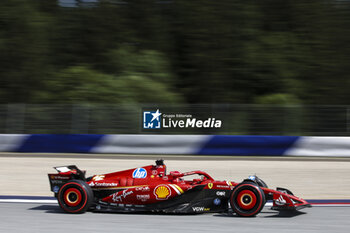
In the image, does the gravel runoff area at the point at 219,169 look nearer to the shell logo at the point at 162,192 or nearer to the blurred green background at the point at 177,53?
the shell logo at the point at 162,192

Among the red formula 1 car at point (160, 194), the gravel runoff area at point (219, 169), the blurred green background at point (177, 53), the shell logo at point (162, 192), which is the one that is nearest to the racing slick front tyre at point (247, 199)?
the red formula 1 car at point (160, 194)

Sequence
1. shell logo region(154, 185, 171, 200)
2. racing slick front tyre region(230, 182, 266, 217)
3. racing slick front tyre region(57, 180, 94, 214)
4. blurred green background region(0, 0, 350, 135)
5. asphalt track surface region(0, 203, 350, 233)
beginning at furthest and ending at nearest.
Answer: blurred green background region(0, 0, 350, 135), racing slick front tyre region(57, 180, 94, 214), shell logo region(154, 185, 171, 200), racing slick front tyre region(230, 182, 266, 217), asphalt track surface region(0, 203, 350, 233)

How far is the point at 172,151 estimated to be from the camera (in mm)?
12195

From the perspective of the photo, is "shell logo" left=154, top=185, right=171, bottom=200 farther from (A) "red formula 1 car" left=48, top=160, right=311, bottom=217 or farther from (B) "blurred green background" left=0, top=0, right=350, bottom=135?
(B) "blurred green background" left=0, top=0, right=350, bottom=135

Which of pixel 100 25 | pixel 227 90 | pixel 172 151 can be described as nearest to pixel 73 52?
pixel 100 25

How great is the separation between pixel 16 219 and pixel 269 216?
143 inches

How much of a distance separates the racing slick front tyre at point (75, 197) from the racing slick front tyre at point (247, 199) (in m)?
2.17

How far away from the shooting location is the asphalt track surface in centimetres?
632

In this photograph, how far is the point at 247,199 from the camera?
708cm

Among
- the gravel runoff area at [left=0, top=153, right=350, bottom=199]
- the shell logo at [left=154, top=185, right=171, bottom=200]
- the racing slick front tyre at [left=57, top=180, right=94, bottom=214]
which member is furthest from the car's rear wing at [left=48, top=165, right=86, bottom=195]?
the gravel runoff area at [left=0, top=153, right=350, bottom=199]

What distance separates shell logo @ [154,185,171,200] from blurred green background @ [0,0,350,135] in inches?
438

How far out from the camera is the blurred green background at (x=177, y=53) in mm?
19766

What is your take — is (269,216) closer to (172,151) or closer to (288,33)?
(172,151)

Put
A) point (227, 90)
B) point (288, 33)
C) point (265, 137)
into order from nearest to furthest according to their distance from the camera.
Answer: point (265, 137) < point (227, 90) < point (288, 33)
